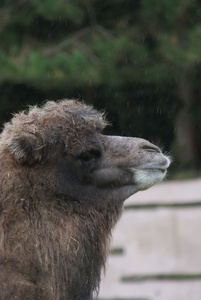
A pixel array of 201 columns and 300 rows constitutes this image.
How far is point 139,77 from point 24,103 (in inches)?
85.4

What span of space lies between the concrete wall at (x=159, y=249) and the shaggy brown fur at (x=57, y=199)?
470cm

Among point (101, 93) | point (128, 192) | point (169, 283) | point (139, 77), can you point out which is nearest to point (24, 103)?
point (101, 93)

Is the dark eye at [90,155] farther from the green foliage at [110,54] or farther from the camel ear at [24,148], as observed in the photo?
the green foliage at [110,54]

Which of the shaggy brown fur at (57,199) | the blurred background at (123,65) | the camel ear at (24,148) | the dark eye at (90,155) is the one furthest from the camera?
the blurred background at (123,65)

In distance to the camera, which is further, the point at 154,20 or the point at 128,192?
the point at 154,20

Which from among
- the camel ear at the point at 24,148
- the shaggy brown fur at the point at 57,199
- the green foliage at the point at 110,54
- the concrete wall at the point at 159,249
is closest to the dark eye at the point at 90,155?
the shaggy brown fur at the point at 57,199

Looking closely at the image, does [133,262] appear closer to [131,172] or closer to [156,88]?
[156,88]

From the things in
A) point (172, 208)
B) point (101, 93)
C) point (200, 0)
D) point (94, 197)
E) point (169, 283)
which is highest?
point (200, 0)

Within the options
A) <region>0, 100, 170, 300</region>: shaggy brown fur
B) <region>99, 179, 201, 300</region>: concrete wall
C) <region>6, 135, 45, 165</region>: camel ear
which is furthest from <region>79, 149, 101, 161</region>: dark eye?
<region>99, 179, 201, 300</region>: concrete wall

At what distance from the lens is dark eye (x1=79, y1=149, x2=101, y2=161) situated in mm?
4551

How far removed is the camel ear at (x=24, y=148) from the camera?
4.38 meters

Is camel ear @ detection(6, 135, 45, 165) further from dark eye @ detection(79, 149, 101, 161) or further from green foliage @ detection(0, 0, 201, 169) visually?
green foliage @ detection(0, 0, 201, 169)

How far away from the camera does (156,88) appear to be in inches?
450

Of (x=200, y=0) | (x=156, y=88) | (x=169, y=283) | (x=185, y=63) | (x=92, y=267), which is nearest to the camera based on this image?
(x=92, y=267)
